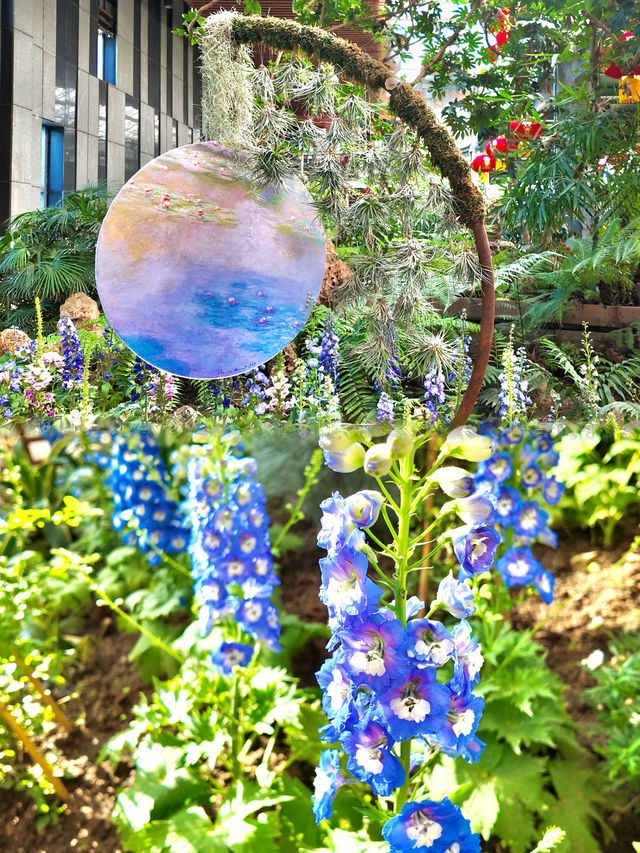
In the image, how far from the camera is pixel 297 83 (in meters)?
2.00

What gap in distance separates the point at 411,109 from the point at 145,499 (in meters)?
1.26

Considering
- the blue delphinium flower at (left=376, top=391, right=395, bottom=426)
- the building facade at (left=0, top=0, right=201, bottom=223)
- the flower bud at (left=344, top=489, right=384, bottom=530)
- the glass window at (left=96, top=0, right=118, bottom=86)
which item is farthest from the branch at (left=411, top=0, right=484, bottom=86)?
the flower bud at (left=344, top=489, right=384, bottom=530)

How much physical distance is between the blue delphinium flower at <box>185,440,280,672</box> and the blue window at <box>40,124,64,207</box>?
5.50 feet

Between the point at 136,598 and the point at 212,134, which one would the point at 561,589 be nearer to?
the point at 136,598

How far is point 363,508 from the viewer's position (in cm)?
56

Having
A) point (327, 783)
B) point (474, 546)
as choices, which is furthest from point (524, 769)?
point (474, 546)

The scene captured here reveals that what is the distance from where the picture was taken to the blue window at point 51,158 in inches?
90.0

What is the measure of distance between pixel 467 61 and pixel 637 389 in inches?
102

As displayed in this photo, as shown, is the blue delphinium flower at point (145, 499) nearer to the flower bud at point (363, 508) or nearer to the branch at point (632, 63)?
the flower bud at point (363, 508)

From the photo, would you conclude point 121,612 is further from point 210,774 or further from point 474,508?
point 474,508

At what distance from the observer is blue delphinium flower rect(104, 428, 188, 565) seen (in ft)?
4.08

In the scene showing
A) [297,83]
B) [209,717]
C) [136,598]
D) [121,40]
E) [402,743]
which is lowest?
[209,717]

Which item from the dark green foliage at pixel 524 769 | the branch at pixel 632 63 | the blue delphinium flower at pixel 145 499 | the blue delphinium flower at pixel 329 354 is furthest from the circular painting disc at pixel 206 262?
the branch at pixel 632 63

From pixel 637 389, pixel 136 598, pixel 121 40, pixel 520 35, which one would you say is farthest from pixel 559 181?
pixel 136 598
